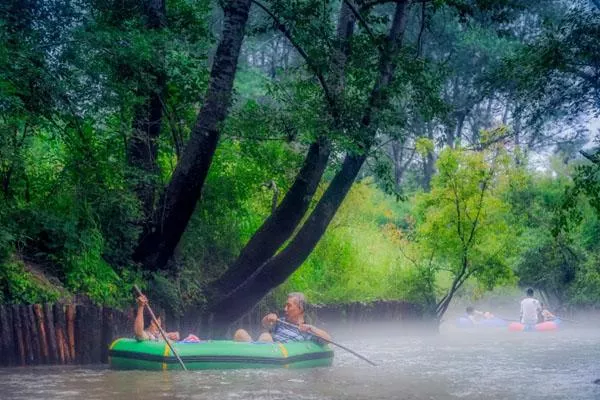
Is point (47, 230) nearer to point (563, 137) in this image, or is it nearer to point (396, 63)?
point (396, 63)

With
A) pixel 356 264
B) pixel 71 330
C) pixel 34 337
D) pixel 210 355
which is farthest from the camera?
pixel 356 264

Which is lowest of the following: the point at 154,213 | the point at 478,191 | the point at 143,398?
the point at 143,398

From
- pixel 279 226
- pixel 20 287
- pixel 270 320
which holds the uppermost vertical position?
pixel 279 226

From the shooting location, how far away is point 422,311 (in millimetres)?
23906

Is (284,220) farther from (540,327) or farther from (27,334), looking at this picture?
(540,327)

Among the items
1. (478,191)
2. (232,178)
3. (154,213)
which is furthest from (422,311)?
(154,213)

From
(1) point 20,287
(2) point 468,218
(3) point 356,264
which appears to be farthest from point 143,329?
(2) point 468,218

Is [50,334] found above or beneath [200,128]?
beneath

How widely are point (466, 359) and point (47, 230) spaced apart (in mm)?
8347

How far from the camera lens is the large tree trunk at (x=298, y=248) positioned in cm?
1544

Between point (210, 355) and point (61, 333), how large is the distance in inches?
84.5

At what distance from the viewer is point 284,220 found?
15.3 m

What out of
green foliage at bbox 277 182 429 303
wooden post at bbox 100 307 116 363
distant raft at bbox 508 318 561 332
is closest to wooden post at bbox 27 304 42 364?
wooden post at bbox 100 307 116 363

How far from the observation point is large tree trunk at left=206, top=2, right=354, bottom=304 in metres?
15.2
